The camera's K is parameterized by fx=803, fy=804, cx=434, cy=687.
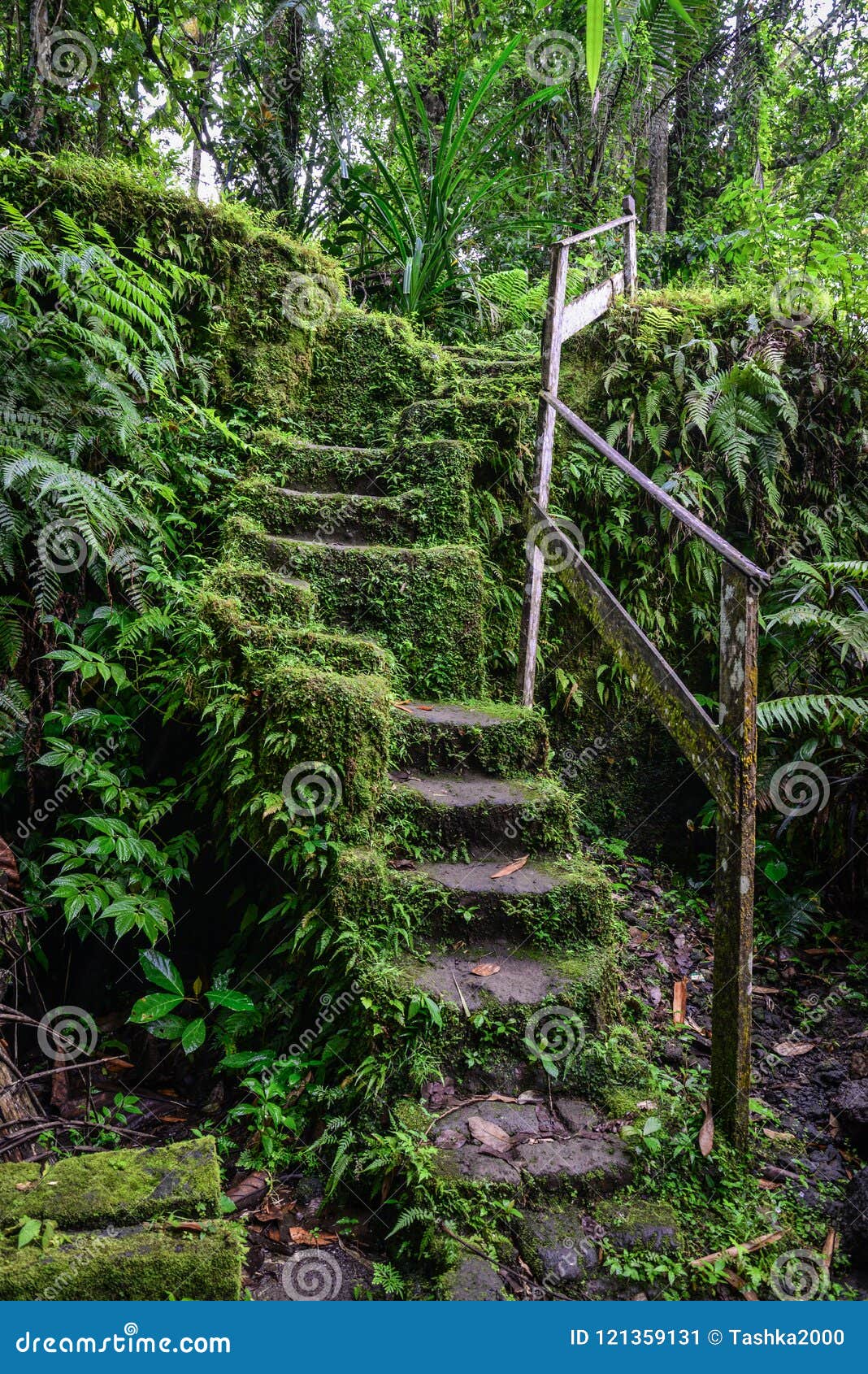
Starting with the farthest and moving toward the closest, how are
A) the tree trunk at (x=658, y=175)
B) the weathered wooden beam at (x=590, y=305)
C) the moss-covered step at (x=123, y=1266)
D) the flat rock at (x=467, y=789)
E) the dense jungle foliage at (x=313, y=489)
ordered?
the tree trunk at (x=658, y=175)
the weathered wooden beam at (x=590, y=305)
the flat rock at (x=467, y=789)
the dense jungle foliage at (x=313, y=489)
the moss-covered step at (x=123, y=1266)

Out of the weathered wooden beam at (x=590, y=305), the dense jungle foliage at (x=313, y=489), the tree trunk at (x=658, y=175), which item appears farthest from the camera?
the tree trunk at (x=658, y=175)

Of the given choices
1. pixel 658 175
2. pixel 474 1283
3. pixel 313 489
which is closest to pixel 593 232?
pixel 313 489

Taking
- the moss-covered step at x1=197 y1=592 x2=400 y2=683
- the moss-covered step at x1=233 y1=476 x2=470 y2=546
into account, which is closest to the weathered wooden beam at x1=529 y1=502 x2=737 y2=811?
the moss-covered step at x1=233 y1=476 x2=470 y2=546

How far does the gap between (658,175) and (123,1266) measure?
9.34m

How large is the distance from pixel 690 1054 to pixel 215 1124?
158 cm

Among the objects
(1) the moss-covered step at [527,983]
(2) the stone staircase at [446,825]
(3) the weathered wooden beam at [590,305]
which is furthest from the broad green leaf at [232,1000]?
(3) the weathered wooden beam at [590,305]

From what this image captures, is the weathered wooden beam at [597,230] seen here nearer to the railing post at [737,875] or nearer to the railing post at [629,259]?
the railing post at [629,259]

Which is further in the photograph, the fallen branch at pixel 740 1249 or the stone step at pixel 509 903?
the stone step at pixel 509 903

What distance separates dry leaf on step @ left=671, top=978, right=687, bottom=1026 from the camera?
2970 mm

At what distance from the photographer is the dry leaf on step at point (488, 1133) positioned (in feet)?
6.93

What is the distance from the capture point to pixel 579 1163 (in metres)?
2.10

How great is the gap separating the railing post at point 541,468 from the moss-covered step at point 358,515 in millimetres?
506

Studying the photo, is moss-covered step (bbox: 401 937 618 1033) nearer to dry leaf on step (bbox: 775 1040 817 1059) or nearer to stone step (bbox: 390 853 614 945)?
stone step (bbox: 390 853 614 945)

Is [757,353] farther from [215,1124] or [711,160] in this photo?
[711,160]
